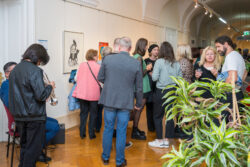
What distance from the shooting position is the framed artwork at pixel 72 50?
19.6ft

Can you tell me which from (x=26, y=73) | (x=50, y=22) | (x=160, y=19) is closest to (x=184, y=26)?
(x=160, y=19)

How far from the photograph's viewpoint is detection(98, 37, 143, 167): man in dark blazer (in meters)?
3.75

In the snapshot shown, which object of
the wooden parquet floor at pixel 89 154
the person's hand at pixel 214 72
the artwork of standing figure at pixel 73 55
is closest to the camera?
the wooden parquet floor at pixel 89 154

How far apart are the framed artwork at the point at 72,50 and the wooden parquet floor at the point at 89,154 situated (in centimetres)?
174

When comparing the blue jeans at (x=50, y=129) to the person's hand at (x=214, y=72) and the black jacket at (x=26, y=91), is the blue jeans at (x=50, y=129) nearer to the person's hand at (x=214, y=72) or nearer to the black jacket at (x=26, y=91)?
the black jacket at (x=26, y=91)

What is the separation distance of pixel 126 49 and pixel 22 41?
2.28 meters

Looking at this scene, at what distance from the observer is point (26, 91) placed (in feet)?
10.1

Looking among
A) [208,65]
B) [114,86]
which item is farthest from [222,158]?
[208,65]

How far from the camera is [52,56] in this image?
18.4 ft

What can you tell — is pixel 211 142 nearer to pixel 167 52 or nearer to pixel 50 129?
pixel 167 52

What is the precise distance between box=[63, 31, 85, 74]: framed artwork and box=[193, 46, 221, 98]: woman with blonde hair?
9.88 ft

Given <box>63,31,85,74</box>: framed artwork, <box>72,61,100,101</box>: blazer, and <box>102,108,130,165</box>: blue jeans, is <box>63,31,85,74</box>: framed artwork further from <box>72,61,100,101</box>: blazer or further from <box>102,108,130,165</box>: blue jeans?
<box>102,108,130,165</box>: blue jeans

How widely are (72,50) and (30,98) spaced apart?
3239 millimetres

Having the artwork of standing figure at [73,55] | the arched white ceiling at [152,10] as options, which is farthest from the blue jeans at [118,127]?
the arched white ceiling at [152,10]
